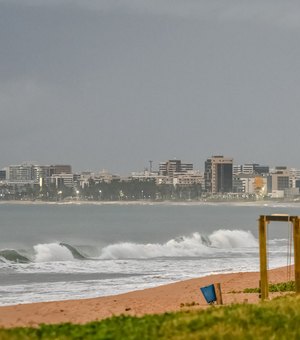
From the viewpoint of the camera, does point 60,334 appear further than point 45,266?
No

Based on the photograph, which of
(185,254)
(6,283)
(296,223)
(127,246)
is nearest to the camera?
(296,223)

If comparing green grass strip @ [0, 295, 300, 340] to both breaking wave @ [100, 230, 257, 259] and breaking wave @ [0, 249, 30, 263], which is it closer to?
breaking wave @ [0, 249, 30, 263]

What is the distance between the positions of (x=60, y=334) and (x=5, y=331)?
83 cm

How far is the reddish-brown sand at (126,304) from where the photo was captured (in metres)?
17.8

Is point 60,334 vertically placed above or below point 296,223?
below

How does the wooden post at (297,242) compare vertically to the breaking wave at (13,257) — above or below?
above

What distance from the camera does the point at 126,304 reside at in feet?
73.2

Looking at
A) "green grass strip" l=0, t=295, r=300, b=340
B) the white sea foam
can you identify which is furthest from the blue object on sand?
the white sea foam

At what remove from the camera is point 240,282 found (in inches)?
1135

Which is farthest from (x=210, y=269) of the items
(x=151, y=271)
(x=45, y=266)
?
(x=45, y=266)

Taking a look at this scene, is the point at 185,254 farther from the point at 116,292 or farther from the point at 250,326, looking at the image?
the point at 250,326

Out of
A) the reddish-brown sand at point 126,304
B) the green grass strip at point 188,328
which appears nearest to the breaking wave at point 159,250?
the reddish-brown sand at point 126,304

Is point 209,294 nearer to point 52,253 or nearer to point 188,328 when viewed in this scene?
point 188,328

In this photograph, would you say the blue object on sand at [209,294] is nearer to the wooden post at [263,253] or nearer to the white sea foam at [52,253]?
the wooden post at [263,253]
